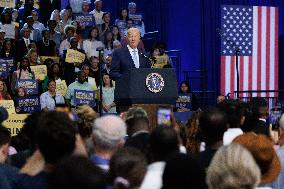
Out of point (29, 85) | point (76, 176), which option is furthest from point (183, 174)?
point (29, 85)

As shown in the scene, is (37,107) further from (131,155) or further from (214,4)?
(131,155)

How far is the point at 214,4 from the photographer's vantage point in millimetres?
15617

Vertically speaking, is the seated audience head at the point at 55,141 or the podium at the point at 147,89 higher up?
the seated audience head at the point at 55,141

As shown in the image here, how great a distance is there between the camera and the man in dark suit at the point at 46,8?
14.8m

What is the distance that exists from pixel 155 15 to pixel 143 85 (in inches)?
386

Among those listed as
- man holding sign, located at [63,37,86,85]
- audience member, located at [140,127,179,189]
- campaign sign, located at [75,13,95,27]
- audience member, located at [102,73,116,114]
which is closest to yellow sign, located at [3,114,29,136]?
audience member, located at [102,73,116,114]

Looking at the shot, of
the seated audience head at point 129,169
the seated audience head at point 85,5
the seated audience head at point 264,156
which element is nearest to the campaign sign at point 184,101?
the seated audience head at point 85,5

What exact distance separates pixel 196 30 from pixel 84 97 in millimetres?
5371

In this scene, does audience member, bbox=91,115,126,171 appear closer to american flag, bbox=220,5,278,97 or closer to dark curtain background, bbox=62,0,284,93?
dark curtain background, bbox=62,0,284,93

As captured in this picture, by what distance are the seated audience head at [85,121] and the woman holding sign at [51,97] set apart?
671 cm

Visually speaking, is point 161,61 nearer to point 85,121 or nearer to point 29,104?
point 29,104

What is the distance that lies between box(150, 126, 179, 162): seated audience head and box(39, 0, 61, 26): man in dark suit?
11.6 meters

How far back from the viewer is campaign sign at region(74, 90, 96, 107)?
11.1m

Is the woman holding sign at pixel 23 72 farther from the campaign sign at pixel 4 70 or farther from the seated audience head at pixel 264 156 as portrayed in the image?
the seated audience head at pixel 264 156
